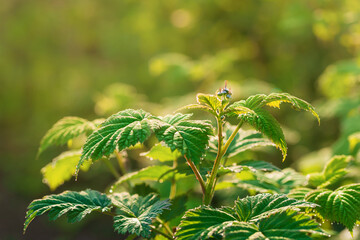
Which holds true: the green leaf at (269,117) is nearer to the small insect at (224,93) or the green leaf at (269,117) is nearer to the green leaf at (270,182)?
the small insect at (224,93)

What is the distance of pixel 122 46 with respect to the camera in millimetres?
5383

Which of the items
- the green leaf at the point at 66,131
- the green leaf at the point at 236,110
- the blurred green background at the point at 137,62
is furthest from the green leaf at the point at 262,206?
the blurred green background at the point at 137,62

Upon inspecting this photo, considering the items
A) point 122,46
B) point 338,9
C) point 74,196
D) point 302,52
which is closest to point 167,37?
point 122,46

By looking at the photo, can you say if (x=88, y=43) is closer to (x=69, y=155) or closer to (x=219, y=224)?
(x=69, y=155)

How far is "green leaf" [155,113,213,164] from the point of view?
3.10 feet

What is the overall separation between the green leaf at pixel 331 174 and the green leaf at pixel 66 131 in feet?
2.45

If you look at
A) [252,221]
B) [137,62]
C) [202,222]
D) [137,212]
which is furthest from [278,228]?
[137,62]

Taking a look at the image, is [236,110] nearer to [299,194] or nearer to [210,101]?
[210,101]

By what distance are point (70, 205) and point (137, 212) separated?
178mm

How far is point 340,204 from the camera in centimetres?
106

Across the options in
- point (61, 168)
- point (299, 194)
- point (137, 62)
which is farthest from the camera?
point (137, 62)

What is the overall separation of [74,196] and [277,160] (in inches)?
117

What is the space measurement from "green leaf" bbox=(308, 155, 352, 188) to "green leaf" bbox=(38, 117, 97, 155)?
75 centimetres

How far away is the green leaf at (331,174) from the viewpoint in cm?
130
